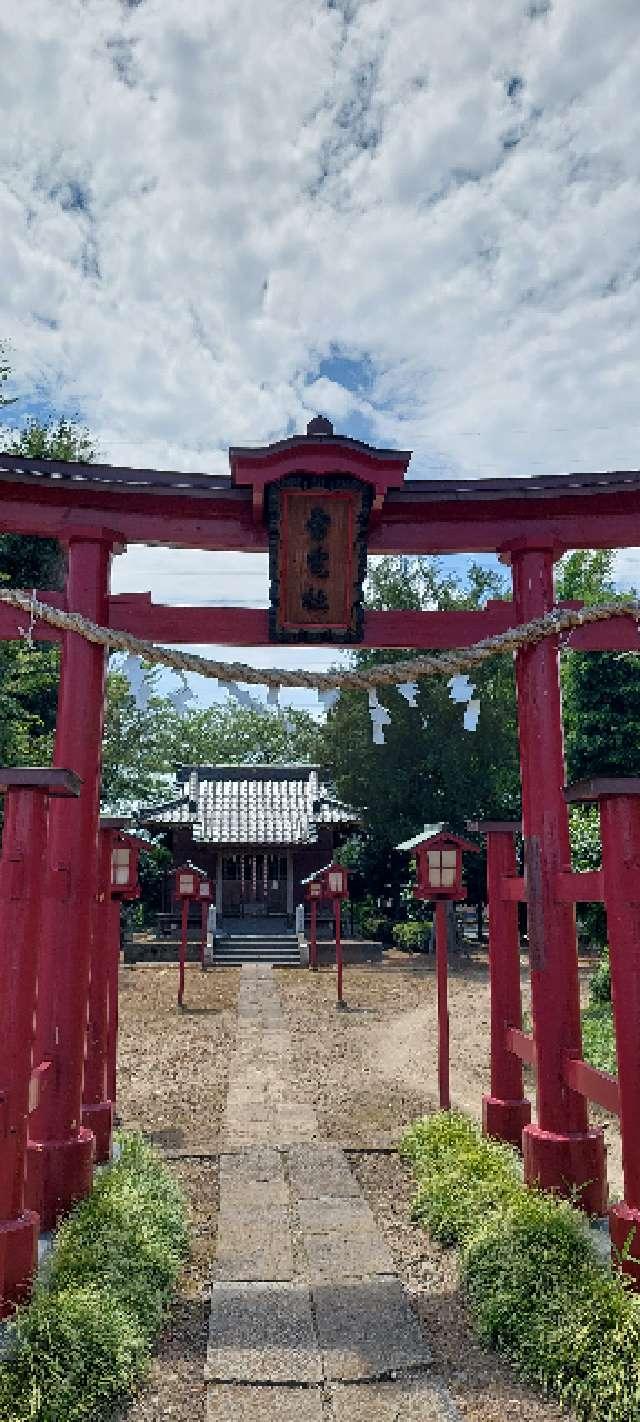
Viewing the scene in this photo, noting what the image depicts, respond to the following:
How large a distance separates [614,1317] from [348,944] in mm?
19452

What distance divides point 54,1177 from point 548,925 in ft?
12.3

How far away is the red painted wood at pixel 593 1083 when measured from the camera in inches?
195

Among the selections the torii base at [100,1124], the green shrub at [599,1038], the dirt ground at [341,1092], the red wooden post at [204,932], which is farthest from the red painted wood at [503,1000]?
the red wooden post at [204,932]

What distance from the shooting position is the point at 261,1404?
3736 mm

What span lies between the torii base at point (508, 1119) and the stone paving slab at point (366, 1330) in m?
2.18

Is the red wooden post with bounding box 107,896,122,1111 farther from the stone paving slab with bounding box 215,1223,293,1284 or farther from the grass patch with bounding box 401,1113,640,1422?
the grass patch with bounding box 401,1113,640,1422

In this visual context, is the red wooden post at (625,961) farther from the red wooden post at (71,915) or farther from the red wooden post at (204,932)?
the red wooden post at (204,932)

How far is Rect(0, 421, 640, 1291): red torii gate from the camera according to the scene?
573 cm

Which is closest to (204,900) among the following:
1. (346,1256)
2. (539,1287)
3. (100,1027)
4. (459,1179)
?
(100,1027)

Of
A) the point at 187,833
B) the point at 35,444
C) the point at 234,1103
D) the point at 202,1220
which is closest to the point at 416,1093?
the point at 234,1103

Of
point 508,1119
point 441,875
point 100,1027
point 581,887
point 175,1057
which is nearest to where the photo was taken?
point 581,887

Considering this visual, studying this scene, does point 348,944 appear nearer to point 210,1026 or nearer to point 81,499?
point 210,1026

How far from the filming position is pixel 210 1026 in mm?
13797

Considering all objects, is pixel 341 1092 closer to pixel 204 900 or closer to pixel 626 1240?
pixel 626 1240
